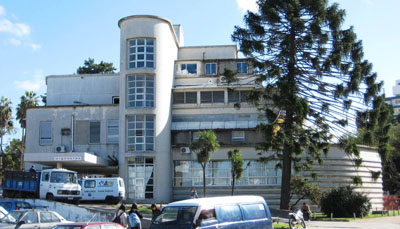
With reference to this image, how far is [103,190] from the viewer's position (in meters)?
33.0

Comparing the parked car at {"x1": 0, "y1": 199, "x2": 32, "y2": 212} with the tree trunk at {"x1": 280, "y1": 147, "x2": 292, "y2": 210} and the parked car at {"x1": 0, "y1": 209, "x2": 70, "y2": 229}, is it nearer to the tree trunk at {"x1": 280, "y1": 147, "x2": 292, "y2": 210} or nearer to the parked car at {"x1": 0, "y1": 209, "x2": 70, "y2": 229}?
the parked car at {"x1": 0, "y1": 209, "x2": 70, "y2": 229}

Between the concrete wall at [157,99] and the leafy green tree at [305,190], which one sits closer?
the leafy green tree at [305,190]

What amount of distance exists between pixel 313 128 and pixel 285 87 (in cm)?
410

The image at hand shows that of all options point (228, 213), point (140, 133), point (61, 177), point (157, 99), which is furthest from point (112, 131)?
point (228, 213)

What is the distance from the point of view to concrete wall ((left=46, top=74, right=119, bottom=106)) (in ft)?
147

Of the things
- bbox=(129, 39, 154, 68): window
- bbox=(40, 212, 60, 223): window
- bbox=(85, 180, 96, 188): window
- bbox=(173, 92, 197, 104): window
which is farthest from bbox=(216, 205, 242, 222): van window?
bbox=(173, 92, 197, 104): window

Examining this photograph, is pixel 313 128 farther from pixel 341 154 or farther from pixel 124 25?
pixel 124 25

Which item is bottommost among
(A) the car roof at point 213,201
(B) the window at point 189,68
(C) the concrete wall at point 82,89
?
(A) the car roof at point 213,201

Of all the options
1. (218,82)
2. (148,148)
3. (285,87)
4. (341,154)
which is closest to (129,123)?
(148,148)

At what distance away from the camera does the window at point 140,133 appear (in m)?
38.8

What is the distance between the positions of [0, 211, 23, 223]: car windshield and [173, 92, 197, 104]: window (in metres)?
24.5

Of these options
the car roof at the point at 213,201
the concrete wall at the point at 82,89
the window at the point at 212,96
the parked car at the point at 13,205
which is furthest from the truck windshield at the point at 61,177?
the car roof at the point at 213,201

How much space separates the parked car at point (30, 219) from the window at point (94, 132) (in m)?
22.3

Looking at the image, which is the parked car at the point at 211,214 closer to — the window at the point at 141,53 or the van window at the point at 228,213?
the van window at the point at 228,213
